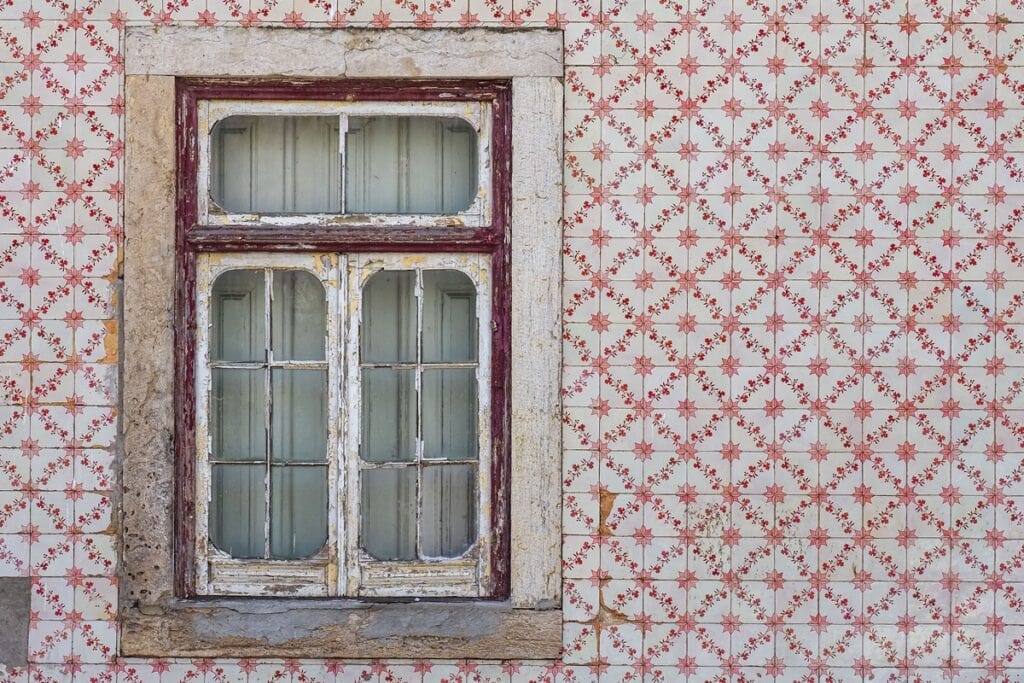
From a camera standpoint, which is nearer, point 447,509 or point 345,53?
point 345,53

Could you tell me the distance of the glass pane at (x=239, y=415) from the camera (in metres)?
3.60

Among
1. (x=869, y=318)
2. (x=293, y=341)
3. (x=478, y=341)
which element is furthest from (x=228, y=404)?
(x=869, y=318)

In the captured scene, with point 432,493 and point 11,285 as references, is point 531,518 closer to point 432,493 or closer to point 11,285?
point 432,493

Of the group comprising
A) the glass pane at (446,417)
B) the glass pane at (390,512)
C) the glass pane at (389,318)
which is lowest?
the glass pane at (390,512)

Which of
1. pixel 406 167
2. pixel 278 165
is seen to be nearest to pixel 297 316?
pixel 278 165

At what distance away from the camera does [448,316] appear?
11.8ft

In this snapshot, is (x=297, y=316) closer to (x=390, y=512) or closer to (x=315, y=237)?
(x=315, y=237)

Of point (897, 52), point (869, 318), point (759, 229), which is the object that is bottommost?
point (869, 318)

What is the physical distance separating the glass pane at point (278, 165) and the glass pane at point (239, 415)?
1.86 feet

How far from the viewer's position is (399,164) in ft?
11.8

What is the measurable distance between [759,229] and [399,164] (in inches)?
48.1

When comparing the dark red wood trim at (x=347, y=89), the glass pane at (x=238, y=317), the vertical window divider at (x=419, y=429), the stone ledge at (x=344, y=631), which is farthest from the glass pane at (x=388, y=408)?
the dark red wood trim at (x=347, y=89)

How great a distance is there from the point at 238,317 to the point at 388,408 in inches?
23.4

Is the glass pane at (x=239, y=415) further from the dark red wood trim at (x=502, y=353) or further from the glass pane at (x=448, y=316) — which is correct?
the dark red wood trim at (x=502, y=353)
